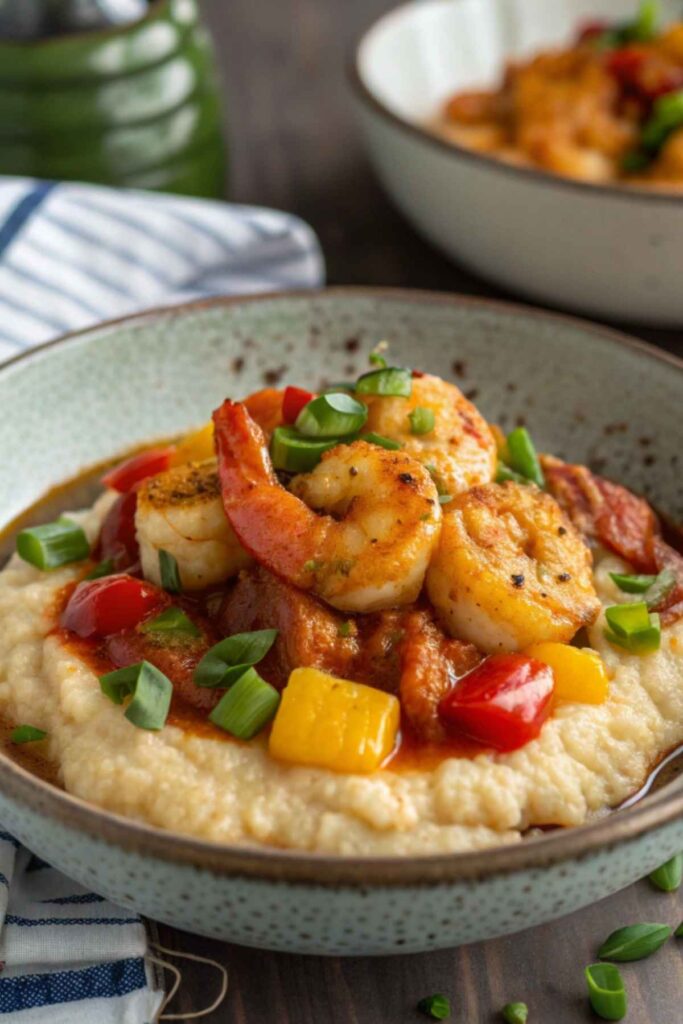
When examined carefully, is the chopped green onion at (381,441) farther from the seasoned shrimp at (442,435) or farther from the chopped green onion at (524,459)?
the chopped green onion at (524,459)

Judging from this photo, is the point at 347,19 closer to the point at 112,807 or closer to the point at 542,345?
the point at 542,345

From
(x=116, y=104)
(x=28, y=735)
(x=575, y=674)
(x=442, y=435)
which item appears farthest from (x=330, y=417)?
(x=116, y=104)

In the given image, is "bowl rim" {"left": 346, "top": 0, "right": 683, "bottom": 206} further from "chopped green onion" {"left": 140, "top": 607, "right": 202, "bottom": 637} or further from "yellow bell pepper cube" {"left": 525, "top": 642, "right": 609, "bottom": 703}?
"chopped green onion" {"left": 140, "top": 607, "right": 202, "bottom": 637}

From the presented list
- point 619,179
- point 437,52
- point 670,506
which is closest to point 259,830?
point 670,506

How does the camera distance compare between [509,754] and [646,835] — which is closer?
[646,835]

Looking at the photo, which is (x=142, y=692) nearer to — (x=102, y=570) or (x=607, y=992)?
(x=102, y=570)
